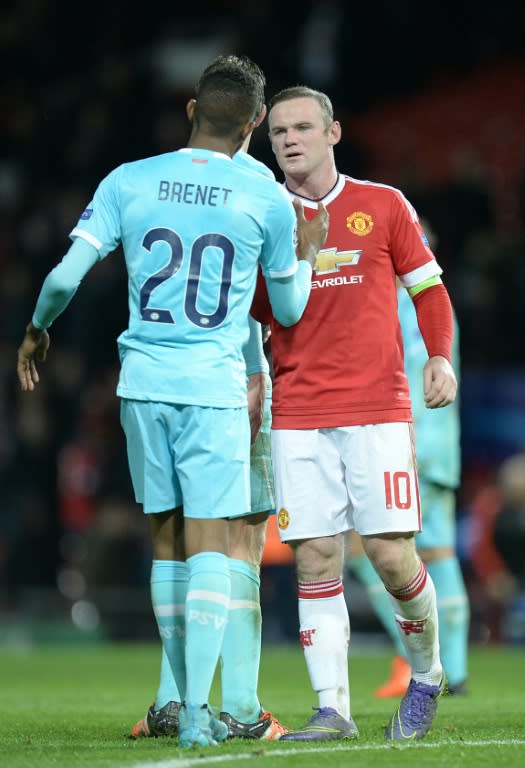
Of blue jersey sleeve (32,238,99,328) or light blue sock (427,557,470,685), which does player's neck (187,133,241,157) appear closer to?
blue jersey sleeve (32,238,99,328)

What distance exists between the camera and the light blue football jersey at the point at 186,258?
4820 mm

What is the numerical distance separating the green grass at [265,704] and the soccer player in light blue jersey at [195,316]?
0.35 metres

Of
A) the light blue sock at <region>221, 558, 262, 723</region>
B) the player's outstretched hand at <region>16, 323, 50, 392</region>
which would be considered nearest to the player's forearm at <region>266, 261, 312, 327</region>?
the player's outstretched hand at <region>16, 323, 50, 392</region>

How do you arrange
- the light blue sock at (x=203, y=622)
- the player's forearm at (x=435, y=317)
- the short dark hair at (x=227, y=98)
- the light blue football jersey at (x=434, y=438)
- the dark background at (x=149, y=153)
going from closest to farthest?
the light blue sock at (x=203, y=622)
the short dark hair at (x=227, y=98)
the player's forearm at (x=435, y=317)
the light blue football jersey at (x=434, y=438)
the dark background at (x=149, y=153)

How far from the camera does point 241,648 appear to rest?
5.22 meters

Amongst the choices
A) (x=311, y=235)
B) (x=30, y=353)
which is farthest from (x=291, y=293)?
(x=30, y=353)

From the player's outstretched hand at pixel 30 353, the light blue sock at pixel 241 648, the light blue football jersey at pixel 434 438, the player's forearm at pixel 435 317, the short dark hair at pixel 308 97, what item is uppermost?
the short dark hair at pixel 308 97

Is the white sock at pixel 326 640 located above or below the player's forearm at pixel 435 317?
below

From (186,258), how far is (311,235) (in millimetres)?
595

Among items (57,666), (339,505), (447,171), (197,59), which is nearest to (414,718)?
(339,505)

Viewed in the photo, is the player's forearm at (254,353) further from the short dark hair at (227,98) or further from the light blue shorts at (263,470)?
the short dark hair at (227,98)

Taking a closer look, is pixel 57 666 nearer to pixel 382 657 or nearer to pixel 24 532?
pixel 382 657

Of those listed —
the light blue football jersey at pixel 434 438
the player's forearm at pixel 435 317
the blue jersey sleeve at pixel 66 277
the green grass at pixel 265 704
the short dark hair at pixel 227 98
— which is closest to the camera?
the green grass at pixel 265 704

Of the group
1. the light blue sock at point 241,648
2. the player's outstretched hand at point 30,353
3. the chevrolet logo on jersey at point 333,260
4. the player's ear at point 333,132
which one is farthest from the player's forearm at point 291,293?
the light blue sock at point 241,648
